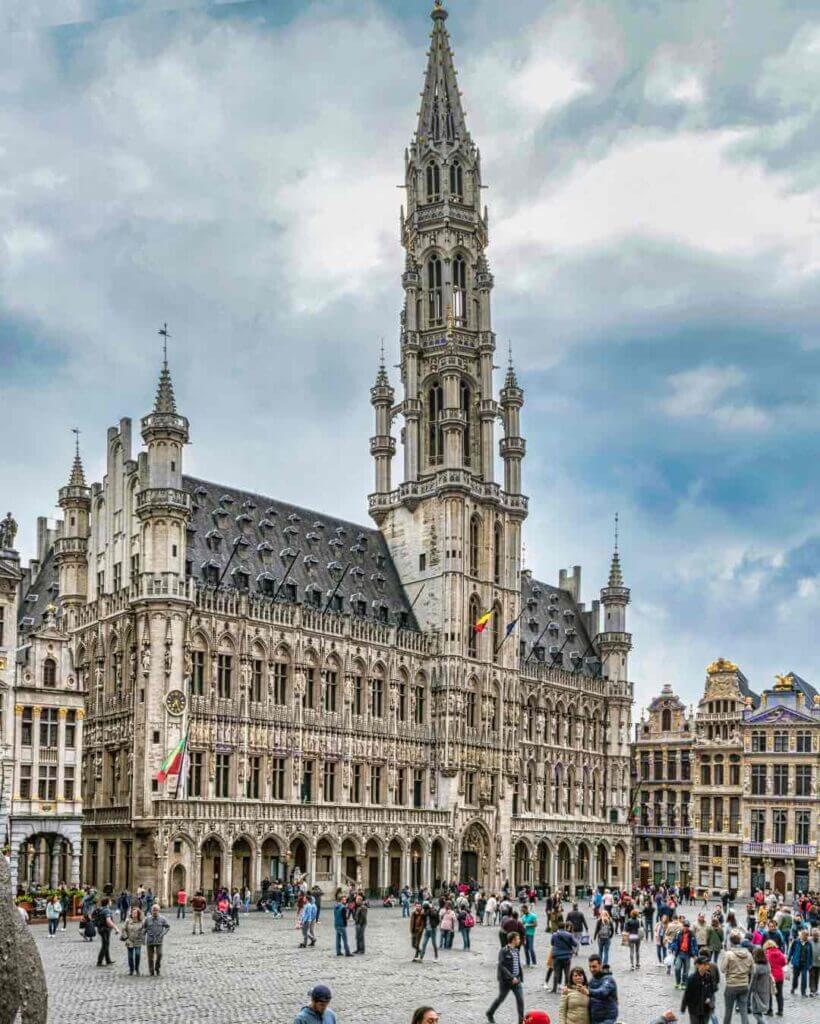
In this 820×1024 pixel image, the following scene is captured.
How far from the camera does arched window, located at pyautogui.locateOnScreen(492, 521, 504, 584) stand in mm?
92250

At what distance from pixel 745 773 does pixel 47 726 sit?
56.9 meters

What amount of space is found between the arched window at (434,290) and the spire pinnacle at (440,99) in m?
9.40

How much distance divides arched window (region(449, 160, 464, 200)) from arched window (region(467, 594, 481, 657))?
29779 mm

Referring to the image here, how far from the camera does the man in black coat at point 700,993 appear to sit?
22.4 meters

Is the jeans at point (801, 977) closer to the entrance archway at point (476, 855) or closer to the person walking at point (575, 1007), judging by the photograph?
the person walking at point (575, 1007)

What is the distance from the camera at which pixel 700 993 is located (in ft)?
73.7

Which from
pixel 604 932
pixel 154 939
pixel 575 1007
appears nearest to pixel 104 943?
pixel 154 939

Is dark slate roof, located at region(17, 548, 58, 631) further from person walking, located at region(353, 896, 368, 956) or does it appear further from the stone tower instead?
person walking, located at region(353, 896, 368, 956)

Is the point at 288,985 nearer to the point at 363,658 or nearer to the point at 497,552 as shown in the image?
the point at 363,658

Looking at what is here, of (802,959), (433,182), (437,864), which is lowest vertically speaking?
(437,864)

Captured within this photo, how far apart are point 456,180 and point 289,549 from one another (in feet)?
108

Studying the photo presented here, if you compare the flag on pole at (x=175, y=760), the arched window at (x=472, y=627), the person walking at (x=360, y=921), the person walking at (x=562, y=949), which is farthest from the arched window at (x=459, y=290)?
the person walking at (x=562, y=949)

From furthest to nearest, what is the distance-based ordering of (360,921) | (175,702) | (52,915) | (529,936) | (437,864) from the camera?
1. (437,864)
2. (175,702)
3. (52,915)
4. (360,921)
5. (529,936)

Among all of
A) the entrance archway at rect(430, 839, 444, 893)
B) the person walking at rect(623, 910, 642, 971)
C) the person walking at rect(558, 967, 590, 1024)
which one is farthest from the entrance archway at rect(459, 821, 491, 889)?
the person walking at rect(558, 967, 590, 1024)
